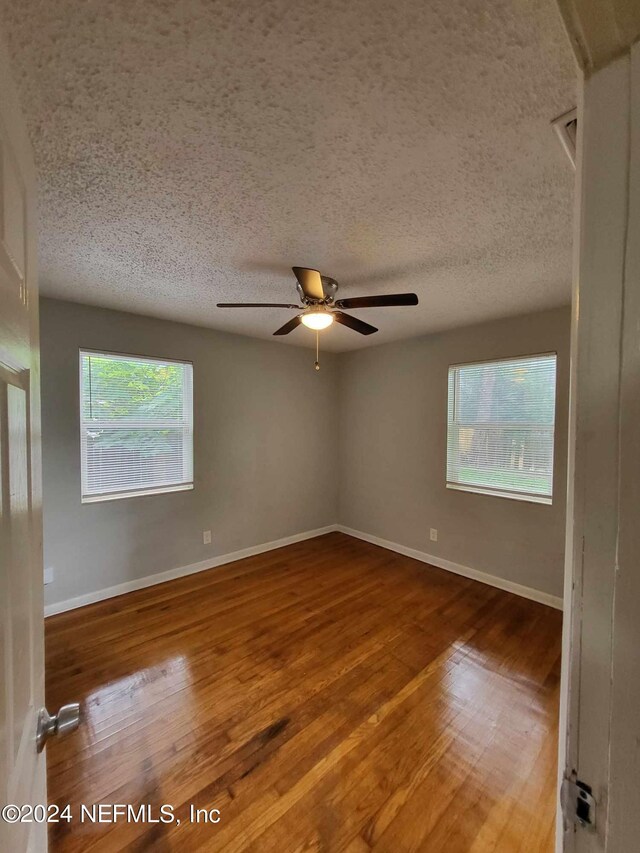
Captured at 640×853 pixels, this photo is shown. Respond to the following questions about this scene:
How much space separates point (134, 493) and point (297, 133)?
283cm

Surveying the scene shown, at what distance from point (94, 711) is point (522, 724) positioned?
7.07ft

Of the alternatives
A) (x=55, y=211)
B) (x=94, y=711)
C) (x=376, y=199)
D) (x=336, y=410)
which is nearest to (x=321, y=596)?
(x=94, y=711)

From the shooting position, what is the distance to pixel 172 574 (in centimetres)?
314

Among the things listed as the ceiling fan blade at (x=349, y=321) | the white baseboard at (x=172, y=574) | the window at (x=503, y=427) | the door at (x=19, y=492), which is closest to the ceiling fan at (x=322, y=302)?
the ceiling fan blade at (x=349, y=321)

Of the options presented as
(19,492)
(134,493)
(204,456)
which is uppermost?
(19,492)

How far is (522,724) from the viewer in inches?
66.6

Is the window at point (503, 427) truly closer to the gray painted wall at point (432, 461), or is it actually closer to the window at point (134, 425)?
the gray painted wall at point (432, 461)

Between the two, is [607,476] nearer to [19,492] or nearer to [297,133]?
[19,492]

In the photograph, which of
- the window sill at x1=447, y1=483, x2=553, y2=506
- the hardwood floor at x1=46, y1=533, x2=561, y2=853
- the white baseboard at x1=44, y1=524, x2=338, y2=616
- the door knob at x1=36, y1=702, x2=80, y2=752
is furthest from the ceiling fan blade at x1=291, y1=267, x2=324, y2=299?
the white baseboard at x1=44, y1=524, x2=338, y2=616

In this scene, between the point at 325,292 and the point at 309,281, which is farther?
the point at 325,292

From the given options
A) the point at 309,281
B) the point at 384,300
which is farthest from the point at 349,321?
the point at 309,281

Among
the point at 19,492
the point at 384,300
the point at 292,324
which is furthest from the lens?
the point at 292,324

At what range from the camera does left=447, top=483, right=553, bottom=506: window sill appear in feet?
9.13

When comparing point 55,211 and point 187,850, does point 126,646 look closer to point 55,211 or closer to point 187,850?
point 187,850
